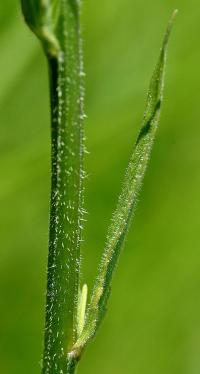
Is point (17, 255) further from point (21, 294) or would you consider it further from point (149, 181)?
point (149, 181)

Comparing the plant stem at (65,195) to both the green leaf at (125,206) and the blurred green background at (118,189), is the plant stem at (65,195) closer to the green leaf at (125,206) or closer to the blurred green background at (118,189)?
the green leaf at (125,206)

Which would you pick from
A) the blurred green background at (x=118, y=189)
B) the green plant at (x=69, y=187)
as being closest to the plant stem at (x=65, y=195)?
the green plant at (x=69, y=187)

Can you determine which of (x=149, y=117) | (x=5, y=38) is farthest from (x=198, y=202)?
(x=149, y=117)

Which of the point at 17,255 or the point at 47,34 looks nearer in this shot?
the point at 47,34

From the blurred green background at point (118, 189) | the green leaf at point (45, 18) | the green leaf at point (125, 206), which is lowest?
the blurred green background at point (118, 189)

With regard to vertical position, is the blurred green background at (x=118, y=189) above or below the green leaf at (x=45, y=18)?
below

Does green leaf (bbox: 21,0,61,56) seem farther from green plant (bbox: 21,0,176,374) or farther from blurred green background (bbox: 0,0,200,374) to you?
blurred green background (bbox: 0,0,200,374)

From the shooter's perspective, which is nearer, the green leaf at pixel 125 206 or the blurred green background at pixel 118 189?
the green leaf at pixel 125 206

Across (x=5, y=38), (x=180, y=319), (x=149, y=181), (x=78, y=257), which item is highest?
(x=78, y=257)
